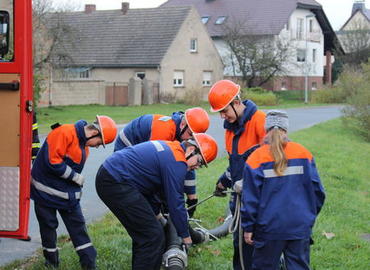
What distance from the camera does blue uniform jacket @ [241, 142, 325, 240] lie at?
5.11 meters

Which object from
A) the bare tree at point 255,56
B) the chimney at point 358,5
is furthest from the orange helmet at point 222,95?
the chimney at point 358,5

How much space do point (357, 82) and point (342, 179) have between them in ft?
44.9

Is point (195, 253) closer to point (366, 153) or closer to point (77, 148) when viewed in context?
point (77, 148)

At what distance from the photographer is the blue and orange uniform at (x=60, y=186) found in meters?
6.30

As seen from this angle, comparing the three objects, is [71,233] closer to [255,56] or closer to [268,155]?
[268,155]

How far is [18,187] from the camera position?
19.0 ft

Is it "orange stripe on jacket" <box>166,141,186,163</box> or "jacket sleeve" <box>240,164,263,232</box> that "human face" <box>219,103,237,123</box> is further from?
"jacket sleeve" <box>240,164,263,232</box>

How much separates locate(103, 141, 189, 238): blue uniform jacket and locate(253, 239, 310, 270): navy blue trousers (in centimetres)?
65

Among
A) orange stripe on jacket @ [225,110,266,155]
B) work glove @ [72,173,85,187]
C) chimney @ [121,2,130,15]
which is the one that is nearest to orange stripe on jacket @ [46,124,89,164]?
work glove @ [72,173,85,187]

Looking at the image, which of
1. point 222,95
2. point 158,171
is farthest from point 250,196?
point 222,95

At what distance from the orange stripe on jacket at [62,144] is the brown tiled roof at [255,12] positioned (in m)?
47.8

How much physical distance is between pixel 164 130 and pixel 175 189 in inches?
66.6

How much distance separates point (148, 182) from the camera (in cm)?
564

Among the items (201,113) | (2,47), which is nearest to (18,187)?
(2,47)
